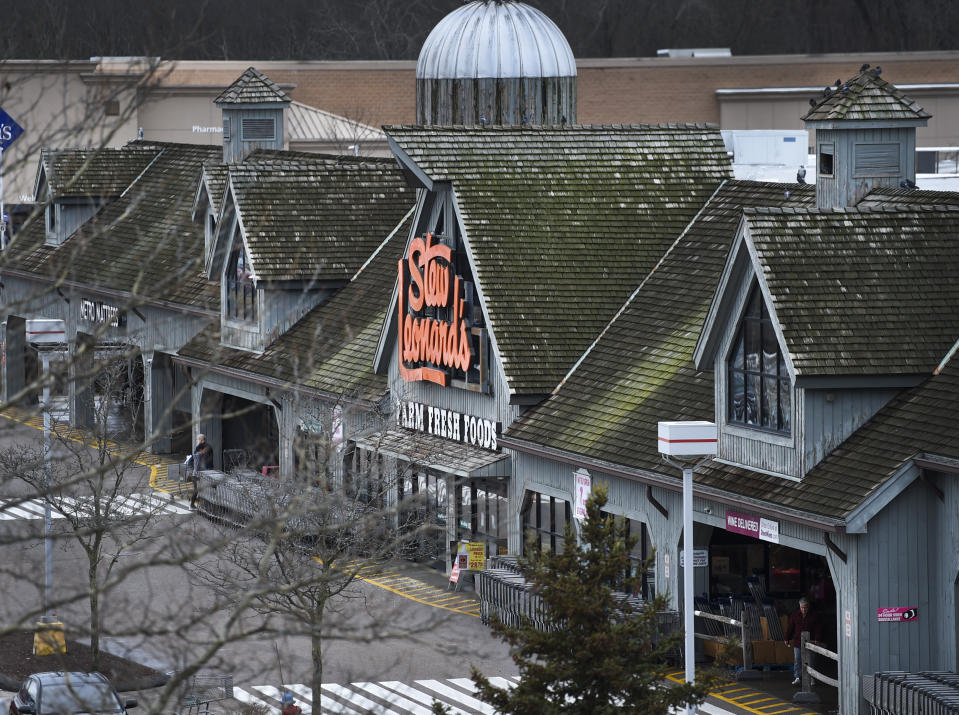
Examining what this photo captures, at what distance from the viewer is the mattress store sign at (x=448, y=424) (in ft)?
117

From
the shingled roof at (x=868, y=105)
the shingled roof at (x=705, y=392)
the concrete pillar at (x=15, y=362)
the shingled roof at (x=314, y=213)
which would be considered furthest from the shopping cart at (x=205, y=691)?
the concrete pillar at (x=15, y=362)

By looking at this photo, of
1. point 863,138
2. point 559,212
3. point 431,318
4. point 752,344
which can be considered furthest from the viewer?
point 559,212

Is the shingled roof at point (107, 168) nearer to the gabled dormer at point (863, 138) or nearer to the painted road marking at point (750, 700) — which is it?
the gabled dormer at point (863, 138)

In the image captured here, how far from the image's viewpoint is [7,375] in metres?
60.1

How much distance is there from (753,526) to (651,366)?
231 inches

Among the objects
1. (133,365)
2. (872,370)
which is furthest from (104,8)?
(872,370)

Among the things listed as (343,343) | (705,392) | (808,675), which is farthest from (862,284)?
(343,343)

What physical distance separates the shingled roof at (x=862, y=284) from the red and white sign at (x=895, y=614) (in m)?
3.37

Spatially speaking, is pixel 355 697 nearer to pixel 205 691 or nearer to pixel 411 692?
pixel 411 692

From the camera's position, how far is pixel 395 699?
90.4ft

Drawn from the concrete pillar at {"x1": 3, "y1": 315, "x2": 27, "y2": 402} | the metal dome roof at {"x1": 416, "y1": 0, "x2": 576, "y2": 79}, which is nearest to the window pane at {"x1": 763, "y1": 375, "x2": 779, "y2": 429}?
the metal dome roof at {"x1": 416, "y1": 0, "x2": 576, "y2": 79}

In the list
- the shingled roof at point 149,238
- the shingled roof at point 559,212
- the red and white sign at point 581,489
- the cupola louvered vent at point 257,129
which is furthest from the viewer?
the cupola louvered vent at point 257,129

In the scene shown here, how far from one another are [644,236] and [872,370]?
10552 millimetres

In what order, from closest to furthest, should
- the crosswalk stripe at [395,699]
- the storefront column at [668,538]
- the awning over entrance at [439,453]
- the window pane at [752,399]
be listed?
the crosswalk stripe at [395,699]
the window pane at [752,399]
the storefront column at [668,538]
the awning over entrance at [439,453]
